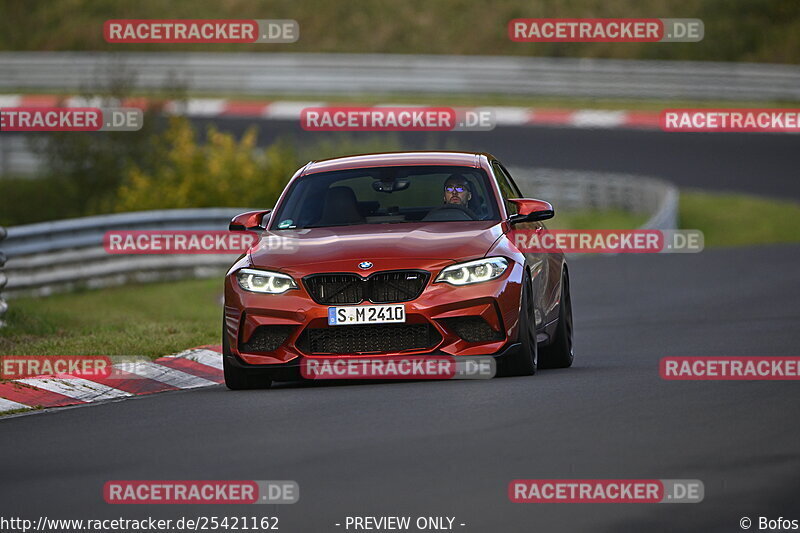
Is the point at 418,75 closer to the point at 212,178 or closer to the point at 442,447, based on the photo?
the point at 212,178

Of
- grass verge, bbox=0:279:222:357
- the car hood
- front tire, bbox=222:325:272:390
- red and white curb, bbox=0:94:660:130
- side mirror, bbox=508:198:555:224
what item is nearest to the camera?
the car hood

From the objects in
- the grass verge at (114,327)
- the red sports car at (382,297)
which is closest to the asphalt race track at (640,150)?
the grass verge at (114,327)

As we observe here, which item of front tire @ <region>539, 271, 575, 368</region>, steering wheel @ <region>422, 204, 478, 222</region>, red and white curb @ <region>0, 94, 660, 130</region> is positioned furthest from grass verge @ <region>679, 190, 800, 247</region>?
steering wheel @ <region>422, 204, 478, 222</region>

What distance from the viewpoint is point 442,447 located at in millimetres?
7938

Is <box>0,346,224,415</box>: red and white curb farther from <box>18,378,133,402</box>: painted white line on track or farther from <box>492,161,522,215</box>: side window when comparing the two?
<box>492,161,522,215</box>: side window

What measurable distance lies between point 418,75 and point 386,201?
2873 centimetres

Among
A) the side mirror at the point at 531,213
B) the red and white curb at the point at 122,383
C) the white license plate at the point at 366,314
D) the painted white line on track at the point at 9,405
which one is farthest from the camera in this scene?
the side mirror at the point at 531,213

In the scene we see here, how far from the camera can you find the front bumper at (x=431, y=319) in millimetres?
10039

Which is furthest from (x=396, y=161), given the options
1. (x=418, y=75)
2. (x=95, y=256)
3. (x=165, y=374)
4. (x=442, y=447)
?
(x=418, y=75)

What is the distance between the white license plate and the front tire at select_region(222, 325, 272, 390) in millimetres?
773

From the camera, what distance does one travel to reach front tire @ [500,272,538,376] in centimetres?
1025

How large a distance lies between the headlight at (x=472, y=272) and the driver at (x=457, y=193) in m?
1.11

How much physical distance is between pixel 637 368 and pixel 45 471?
471cm

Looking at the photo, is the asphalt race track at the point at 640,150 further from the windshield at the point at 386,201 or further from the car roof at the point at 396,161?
the windshield at the point at 386,201
